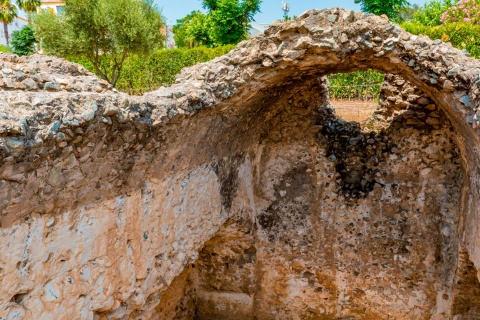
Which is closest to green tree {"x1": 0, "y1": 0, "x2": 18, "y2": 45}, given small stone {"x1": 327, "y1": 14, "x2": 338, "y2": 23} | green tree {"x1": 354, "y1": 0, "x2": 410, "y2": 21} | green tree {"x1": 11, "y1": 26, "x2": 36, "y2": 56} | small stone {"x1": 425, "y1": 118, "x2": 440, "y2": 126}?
green tree {"x1": 11, "y1": 26, "x2": 36, "y2": 56}

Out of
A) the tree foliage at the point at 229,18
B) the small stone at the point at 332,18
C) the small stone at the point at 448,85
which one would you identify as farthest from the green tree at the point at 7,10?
the small stone at the point at 448,85

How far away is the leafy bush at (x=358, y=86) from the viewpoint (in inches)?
394

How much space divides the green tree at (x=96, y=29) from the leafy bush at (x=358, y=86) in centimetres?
578

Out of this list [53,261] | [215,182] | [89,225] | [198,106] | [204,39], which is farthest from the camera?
[204,39]

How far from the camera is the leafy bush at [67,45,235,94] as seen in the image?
13.5 metres

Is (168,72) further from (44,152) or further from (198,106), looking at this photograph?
(44,152)

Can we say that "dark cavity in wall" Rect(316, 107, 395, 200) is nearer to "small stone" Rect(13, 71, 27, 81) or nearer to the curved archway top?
the curved archway top

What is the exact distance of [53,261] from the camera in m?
2.58

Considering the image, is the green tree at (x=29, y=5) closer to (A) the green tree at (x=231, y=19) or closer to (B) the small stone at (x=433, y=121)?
(A) the green tree at (x=231, y=19)

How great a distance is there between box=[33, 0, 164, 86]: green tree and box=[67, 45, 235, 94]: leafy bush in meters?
1.44

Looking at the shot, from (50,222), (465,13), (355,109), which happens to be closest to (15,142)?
(50,222)

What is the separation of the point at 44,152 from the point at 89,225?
70 centimetres

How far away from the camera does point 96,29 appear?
11578 mm

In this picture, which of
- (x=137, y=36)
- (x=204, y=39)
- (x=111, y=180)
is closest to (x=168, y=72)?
(x=137, y=36)
